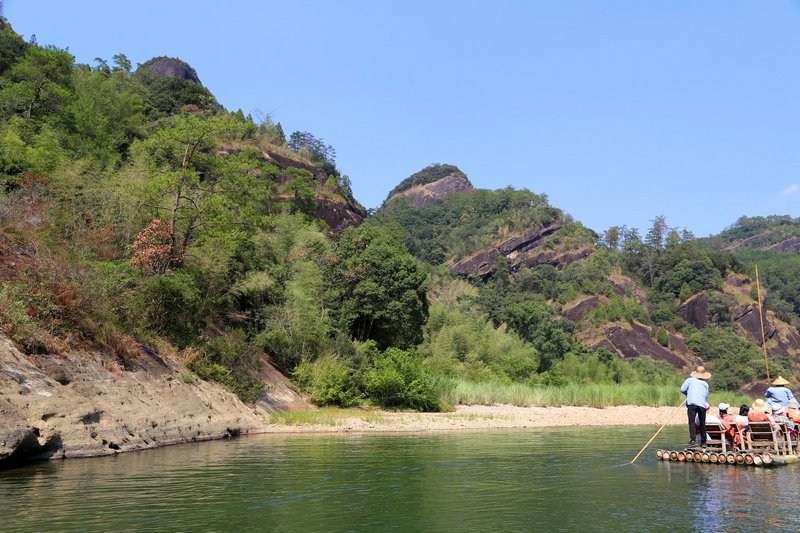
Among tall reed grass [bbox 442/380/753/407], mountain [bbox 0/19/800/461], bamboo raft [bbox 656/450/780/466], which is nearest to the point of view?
bamboo raft [bbox 656/450/780/466]

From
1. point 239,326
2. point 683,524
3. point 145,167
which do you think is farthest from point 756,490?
point 145,167

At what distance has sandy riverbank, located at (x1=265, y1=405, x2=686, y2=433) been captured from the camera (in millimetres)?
28391

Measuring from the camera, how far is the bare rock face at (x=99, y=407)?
16750mm

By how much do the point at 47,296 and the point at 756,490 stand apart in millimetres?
20107

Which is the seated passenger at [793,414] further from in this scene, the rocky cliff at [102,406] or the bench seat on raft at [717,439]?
the rocky cliff at [102,406]

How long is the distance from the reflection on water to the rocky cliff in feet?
2.55

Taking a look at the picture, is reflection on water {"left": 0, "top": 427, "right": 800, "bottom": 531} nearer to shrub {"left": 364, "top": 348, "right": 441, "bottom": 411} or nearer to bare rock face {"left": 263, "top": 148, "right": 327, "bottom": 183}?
shrub {"left": 364, "top": 348, "right": 441, "bottom": 411}

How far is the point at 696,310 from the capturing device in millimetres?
120688

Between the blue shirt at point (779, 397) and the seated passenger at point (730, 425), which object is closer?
the seated passenger at point (730, 425)

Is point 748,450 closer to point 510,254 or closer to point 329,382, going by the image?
point 329,382

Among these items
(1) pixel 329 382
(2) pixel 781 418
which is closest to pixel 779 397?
(2) pixel 781 418

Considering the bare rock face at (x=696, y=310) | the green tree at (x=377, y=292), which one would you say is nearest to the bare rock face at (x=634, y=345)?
the bare rock face at (x=696, y=310)

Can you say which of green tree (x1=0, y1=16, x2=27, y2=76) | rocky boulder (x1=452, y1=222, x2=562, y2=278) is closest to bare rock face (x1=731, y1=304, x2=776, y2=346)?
rocky boulder (x1=452, y1=222, x2=562, y2=278)

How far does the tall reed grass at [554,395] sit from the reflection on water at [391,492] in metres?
20.3
